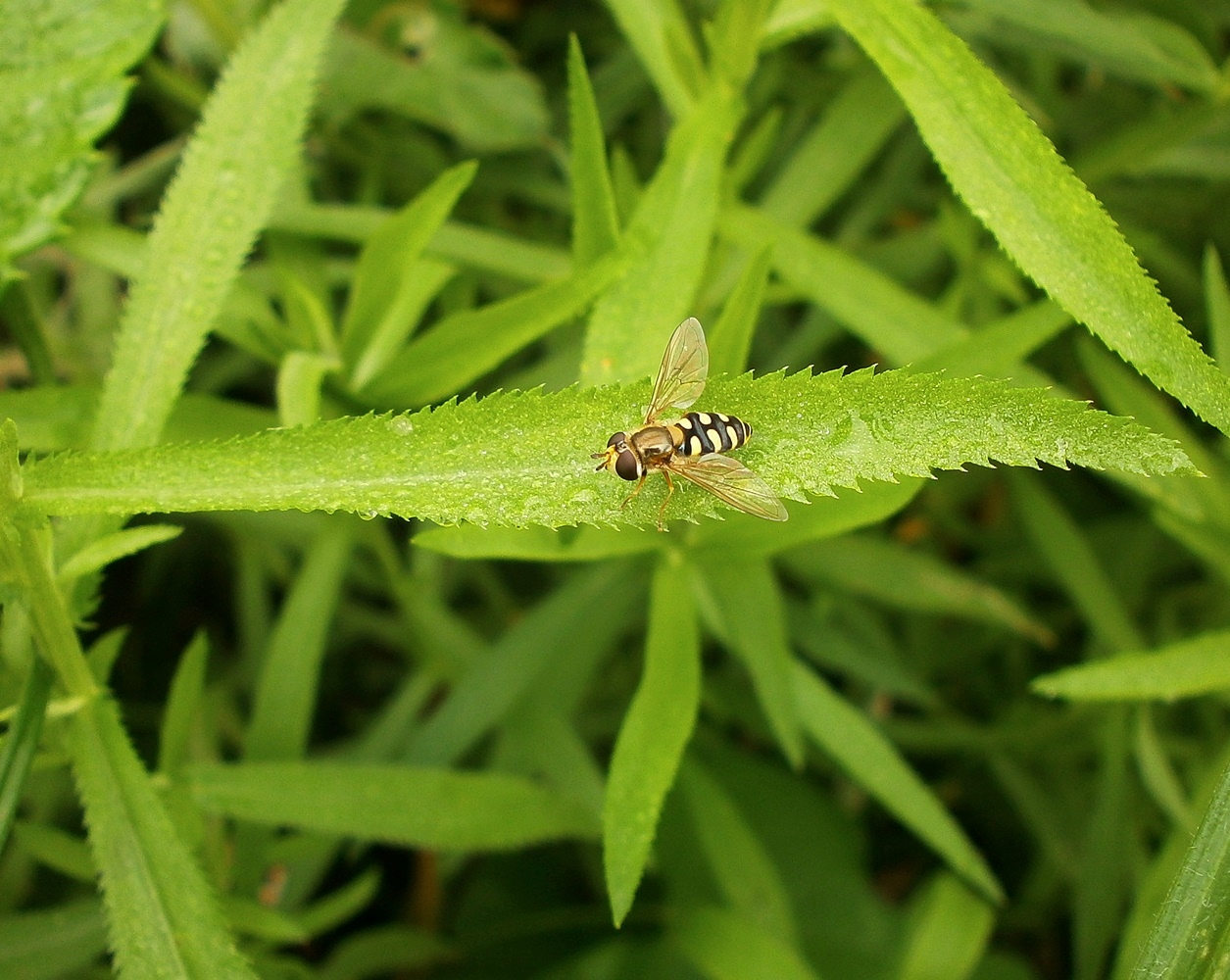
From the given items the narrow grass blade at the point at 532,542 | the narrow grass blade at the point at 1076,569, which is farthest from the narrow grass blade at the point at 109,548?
the narrow grass blade at the point at 1076,569

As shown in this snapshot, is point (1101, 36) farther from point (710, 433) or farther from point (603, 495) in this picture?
point (603, 495)

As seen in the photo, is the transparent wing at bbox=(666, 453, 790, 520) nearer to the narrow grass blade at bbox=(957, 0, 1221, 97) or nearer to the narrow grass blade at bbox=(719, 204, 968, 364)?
the narrow grass blade at bbox=(719, 204, 968, 364)

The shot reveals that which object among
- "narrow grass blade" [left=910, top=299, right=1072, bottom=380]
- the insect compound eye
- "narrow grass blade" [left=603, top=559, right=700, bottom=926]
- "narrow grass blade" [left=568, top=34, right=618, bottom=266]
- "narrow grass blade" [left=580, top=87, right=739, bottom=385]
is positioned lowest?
"narrow grass blade" [left=603, top=559, right=700, bottom=926]

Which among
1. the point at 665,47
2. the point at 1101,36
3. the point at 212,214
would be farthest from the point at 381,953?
the point at 1101,36

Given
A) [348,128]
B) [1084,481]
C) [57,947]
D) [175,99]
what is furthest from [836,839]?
[175,99]

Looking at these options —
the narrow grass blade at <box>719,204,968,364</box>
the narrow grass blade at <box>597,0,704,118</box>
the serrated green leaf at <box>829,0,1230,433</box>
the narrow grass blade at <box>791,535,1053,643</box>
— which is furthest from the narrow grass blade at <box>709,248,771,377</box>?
the narrow grass blade at <box>791,535,1053,643</box>

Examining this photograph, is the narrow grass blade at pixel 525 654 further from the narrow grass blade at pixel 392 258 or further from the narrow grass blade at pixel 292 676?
the narrow grass blade at pixel 392 258
